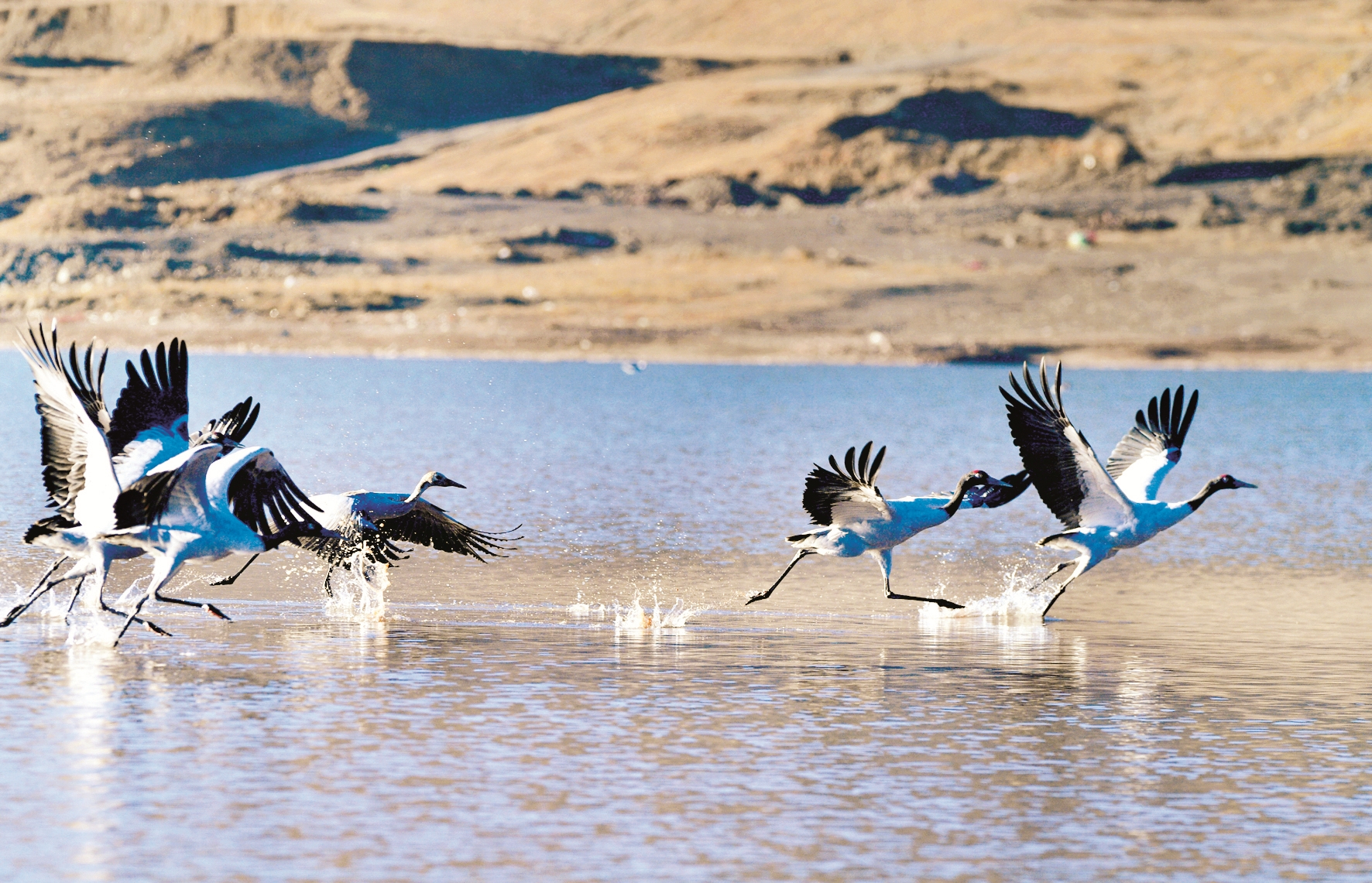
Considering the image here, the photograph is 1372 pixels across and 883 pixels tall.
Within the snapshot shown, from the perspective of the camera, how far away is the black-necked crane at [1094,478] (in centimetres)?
1745

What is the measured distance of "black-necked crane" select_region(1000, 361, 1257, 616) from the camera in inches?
687

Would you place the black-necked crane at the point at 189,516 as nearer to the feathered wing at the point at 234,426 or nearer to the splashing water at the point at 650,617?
the feathered wing at the point at 234,426

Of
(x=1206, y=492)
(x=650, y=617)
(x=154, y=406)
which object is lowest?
(x=650, y=617)

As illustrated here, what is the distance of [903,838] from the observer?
35.6 feet

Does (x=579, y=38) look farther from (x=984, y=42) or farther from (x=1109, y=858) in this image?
(x=1109, y=858)

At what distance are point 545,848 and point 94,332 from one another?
61.2 m

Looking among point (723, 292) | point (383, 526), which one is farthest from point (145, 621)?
point (723, 292)

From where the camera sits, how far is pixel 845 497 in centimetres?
1728

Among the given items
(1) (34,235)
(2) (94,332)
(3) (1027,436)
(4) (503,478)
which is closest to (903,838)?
(3) (1027,436)

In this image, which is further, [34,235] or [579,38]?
[579,38]

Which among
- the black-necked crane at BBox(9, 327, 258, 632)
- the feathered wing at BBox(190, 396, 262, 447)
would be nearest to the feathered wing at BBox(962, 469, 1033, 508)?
the feathered wing at BBox(190, 396, 262, 447)

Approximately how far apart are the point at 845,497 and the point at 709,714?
372 cm

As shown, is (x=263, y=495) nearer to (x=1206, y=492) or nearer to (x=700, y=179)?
(x=1206, y=492)

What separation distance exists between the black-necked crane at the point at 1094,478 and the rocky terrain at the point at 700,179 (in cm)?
5069
